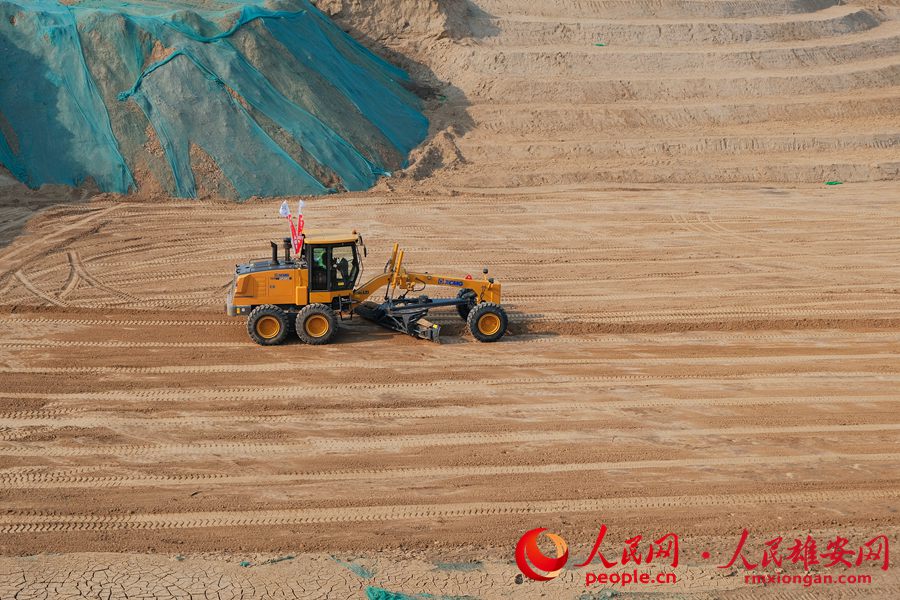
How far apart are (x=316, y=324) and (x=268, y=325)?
71 centimetres

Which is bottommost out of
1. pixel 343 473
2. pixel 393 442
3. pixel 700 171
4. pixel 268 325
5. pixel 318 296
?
pixel 343 473

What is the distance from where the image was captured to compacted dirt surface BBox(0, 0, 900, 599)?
899 cm

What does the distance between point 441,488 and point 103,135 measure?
15.7m

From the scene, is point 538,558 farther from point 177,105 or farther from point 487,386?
point 177,105

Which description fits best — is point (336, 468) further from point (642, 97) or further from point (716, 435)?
point (642, 97)

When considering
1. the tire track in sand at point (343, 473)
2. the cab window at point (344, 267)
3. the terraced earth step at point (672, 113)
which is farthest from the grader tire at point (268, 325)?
the terraced earth step at point (672, 113)

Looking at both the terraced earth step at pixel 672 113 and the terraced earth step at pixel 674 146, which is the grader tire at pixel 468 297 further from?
the terraced earth step at pixel 672 113

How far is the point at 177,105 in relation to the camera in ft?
74.2

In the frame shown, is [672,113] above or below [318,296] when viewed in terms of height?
above

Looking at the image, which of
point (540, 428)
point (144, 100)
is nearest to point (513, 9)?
point (144, 100)

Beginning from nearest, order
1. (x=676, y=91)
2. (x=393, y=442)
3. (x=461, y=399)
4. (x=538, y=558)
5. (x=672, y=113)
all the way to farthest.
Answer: (x=538, y=558), (x=393, y=442), (x=461, y=399), (x=672, y=113), (x=676, y=91)

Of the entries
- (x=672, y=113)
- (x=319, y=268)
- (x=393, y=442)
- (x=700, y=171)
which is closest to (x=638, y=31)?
(x=672, y=113)

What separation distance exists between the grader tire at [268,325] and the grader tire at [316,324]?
0.23m

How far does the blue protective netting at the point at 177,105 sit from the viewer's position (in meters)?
22.1
